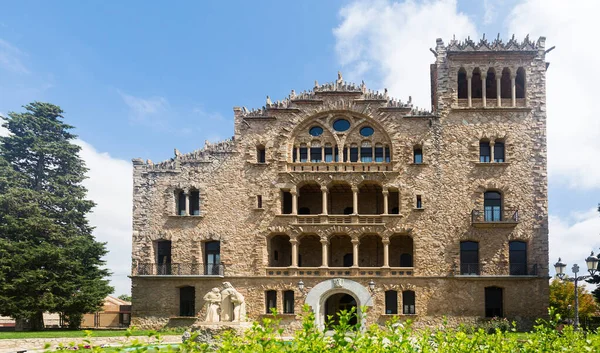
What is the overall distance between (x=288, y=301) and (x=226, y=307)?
12567mm

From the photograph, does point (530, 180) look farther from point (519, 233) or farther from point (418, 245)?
point (418, 245)

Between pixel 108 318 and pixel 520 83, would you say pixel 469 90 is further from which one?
pixel 108 318

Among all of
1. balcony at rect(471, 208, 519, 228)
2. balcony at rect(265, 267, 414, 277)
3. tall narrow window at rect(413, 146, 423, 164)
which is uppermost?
tall narrow window at rect(413, 146, 423, 164)

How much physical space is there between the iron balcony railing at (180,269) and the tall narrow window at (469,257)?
17.0 meters

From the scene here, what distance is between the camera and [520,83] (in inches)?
1588

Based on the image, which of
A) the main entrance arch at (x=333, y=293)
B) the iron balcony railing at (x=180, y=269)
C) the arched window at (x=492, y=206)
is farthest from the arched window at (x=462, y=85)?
the iron balcony railing at (x=180, y=269)

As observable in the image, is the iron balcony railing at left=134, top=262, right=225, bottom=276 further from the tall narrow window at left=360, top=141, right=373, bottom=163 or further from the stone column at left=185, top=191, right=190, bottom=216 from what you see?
the tall narrow window at left=360, top=141, right=373, bottom=163

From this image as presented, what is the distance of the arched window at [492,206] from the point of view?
38.2 metres

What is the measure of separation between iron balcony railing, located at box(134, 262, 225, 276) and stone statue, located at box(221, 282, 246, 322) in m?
12.5

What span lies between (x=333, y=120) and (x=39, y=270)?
2342cm

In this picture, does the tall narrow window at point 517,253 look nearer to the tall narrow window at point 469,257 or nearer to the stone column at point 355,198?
the tall narrow window at point 469,257

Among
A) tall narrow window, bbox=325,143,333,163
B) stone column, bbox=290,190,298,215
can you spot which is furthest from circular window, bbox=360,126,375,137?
stone column, bbox=290,190,298,215

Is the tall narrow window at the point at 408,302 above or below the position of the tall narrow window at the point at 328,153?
below

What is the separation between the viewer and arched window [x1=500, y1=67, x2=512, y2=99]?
40.0 meters
